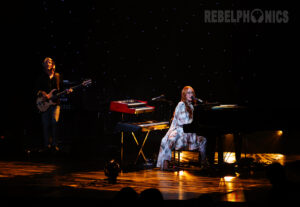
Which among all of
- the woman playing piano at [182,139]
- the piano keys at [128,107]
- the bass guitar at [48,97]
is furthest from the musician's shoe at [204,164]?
the bass guitar at [48,97]

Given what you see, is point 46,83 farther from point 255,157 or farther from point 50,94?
point 255,157

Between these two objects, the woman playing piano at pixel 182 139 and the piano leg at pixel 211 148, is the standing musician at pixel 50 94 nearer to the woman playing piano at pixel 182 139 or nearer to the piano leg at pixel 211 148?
the woman playing piano at pixel 182 139

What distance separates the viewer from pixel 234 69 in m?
8.84

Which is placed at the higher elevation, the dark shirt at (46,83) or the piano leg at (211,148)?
the dark shirt at (46,83)

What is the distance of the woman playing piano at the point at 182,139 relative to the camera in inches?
254

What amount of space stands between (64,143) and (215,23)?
3.95 m

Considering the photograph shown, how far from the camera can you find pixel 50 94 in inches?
308

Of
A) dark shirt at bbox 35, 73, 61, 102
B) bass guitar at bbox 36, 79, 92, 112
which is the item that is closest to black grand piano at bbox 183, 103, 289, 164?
bass guitar at bbox 36, 79, 92, 112

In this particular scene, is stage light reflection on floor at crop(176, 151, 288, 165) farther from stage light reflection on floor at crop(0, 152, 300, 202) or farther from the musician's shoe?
the musician's shoe

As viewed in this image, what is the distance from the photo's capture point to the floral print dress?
645 cm

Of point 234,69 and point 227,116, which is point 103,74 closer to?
point 234,69

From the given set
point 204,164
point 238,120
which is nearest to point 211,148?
point 204,164

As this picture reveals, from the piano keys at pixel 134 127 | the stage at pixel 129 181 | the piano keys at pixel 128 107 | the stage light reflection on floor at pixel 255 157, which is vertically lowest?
the stage at pixel 129 181

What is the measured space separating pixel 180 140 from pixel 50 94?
8.92 ft
